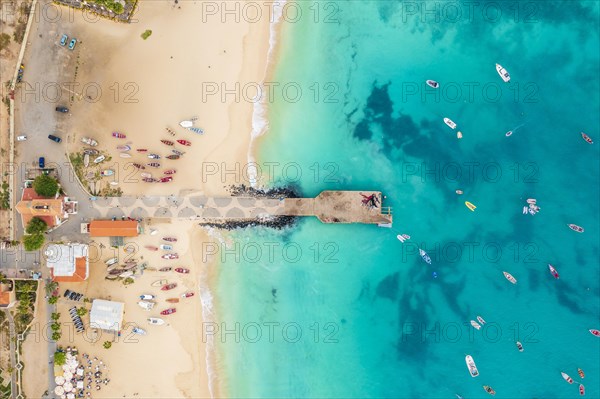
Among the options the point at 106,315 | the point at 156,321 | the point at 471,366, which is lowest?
the point at 471,366

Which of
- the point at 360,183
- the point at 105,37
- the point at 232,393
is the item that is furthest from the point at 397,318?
the point at 105,37

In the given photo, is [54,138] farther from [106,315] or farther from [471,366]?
[471,366]

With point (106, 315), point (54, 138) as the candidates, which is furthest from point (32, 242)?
point (54, 138)

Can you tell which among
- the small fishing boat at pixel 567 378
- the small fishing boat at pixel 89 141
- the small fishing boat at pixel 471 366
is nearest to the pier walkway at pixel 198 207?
the small fishing boat at pixel 89 141

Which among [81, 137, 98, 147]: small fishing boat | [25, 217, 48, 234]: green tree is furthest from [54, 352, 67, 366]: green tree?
[81, 137, 98, 147]: small fishing boat

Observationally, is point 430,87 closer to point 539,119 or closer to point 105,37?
point 539,119

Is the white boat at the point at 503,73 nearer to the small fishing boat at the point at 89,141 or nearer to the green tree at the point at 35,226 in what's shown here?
the small fishing boat at the point at 89,141
